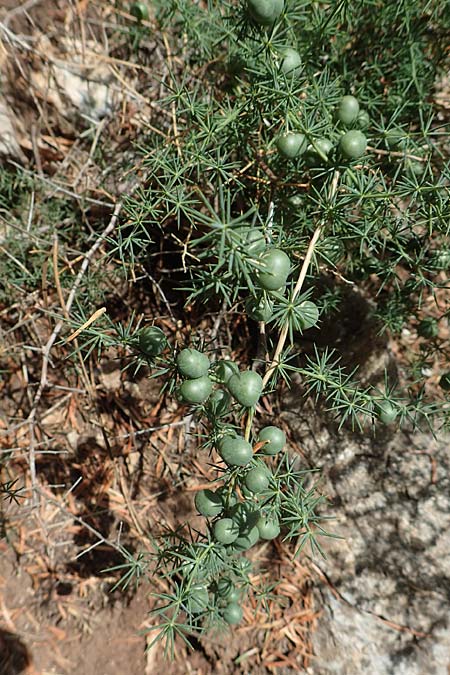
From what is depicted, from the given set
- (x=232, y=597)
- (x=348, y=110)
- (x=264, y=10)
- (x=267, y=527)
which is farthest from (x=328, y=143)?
(x=232, y=597)

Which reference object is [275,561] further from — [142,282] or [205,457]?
[142,282]

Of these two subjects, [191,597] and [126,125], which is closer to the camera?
[191,597]

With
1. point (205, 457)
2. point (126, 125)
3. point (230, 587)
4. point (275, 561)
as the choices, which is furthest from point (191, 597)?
point (126, 125)

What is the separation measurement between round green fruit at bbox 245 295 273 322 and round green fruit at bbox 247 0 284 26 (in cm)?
64

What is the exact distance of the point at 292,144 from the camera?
1.31 m

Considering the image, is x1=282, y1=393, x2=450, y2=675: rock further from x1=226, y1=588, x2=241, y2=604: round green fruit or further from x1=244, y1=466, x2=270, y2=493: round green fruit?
x1=244, y1=466, x2=270, y2=493: round green fruit

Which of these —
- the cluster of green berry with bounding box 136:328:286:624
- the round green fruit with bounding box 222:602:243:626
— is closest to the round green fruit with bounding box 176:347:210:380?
the cluster of green berry with bounding box 136:328:286:624

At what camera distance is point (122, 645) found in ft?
7.98

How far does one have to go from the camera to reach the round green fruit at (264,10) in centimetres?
109

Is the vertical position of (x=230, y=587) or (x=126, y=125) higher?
A: (x=126, y=125)

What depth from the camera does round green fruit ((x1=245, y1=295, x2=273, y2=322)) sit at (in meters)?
1.14

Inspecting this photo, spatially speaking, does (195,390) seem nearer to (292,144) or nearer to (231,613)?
(292,144)

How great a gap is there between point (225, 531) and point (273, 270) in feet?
2.19

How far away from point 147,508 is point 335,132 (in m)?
1.94
